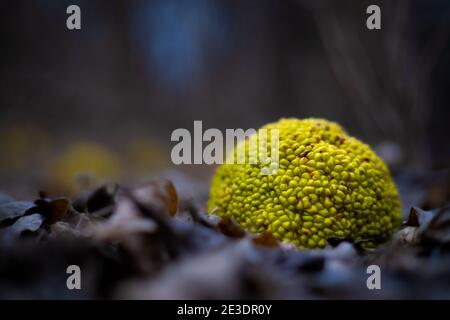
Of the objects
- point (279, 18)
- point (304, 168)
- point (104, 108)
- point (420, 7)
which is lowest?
point (304, 168)

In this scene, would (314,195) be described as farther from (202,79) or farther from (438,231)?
(202,79)

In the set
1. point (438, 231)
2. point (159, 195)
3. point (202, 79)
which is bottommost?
point (438, 231)

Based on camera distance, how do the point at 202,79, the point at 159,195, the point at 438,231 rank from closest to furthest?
the point at 438,231, the point at 159,195, the point at 202,79

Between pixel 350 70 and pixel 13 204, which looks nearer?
pixel 13 204

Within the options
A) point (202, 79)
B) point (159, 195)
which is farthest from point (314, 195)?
point (202, 79)

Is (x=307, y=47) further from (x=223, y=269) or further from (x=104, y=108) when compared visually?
(x=223, y=269)
